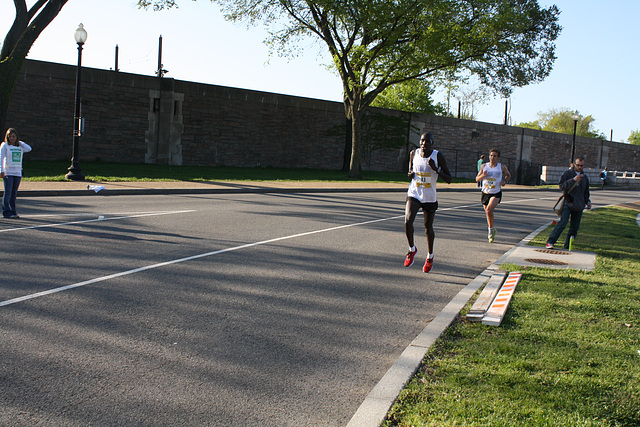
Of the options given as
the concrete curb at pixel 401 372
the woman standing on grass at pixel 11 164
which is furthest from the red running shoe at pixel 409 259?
the woman standing on grass at pixel 11 164

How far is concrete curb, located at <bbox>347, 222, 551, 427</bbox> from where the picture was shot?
11.4 feet

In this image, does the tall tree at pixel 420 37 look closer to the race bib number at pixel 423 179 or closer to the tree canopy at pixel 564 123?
the race bib number at pixel 423 179

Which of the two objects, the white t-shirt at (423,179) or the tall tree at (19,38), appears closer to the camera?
the white t-shirt at (423,179)

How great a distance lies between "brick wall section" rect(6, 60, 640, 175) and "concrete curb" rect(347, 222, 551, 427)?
75.9ft

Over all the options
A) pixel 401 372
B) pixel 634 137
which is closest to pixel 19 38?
pixel 401 372

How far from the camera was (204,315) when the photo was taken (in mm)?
5492

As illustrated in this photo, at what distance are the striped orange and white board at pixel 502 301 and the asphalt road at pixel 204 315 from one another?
0.58 meters

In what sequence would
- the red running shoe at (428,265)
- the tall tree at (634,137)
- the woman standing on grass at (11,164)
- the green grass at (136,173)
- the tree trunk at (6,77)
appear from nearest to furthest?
the red running shoe at (428,265) → the woman standing on grass at (11,164) → the green grass at (136,173) → the tree trunk at (6,77) → the tall tree at (634,137)

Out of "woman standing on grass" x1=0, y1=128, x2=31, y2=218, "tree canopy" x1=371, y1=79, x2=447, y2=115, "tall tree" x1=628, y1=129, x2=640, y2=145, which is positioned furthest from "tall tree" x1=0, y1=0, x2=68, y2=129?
"tall tree" x1=628, y1=129, x2=640, y2=145

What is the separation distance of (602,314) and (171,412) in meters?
4.40

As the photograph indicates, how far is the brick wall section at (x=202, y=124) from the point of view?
24656mm

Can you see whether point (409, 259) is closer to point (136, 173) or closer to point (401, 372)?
point (401, 372)

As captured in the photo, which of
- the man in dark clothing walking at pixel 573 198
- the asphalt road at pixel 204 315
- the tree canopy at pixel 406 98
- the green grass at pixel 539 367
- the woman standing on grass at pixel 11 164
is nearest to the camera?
the green grass at pixel 539 367

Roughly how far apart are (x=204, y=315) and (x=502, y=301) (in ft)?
10.2
